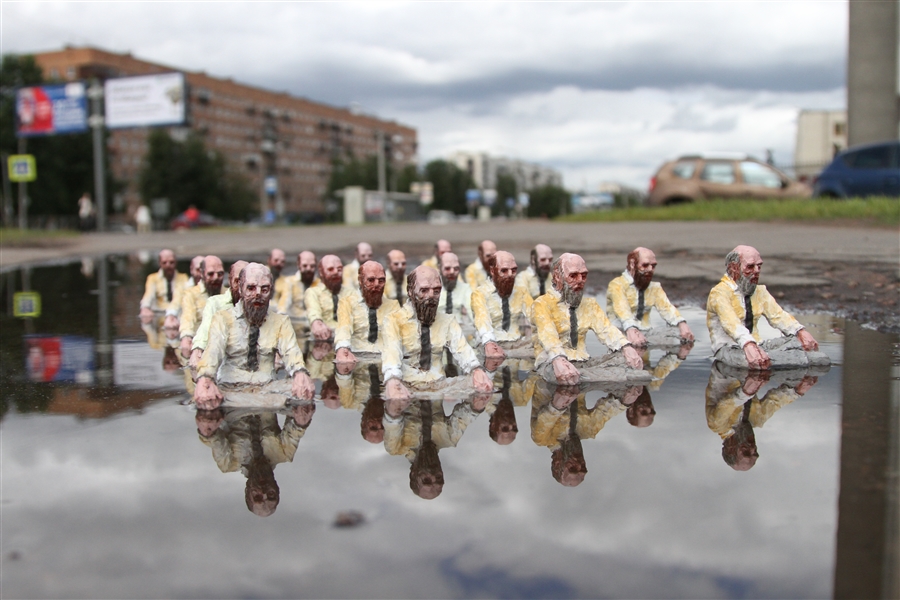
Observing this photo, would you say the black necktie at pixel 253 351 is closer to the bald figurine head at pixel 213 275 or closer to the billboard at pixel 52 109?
the bald figurine head at pixel 213 275

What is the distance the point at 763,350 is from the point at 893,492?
135 inches

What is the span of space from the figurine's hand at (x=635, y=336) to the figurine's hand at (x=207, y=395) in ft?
13.1

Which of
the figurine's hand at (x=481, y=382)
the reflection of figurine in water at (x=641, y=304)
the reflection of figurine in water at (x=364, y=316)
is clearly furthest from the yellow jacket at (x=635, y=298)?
the figurine's hand at (x=481, y=382)

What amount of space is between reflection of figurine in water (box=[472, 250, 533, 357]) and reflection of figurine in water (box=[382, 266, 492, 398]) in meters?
0.64

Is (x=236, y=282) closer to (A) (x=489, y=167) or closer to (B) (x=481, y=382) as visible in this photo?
(B) (x=481, y=382)

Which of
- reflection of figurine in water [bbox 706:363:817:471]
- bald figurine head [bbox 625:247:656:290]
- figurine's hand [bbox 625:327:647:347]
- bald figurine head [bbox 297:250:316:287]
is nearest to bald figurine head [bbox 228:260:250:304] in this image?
reflection of figurine in water [bbox 706:363:817:471]

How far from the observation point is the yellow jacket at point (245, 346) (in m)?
6.83

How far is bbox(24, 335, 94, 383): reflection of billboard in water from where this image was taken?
8.32 meters

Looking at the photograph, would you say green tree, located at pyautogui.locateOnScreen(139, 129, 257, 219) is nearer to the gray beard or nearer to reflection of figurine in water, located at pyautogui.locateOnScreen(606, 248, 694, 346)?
reflection of figurine in water, located at pyautogui.locateOnScreen(606, 248, 694, 346)

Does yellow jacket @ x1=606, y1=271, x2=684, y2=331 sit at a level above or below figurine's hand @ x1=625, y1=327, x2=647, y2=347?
above

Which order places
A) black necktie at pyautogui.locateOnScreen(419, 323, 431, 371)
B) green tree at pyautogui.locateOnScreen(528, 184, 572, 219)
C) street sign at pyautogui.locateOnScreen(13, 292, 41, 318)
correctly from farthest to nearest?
green tree at pyautogui.locateOnScreen(528, 184, 572, 219) < street sign at pyautogui.locateOnScreen(13, 292, 41, 318) < black necktie at pyautogui.locateOnScreen(419, 323, 431, 371)

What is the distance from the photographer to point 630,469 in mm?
5215

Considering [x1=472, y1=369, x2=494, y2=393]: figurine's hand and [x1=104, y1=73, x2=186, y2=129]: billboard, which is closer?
[x1=472, y1=369, x2=494, y2=393]: figurine's hand

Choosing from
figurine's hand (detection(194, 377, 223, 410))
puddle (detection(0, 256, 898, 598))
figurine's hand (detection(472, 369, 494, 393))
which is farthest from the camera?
figurine's hand (detection(472, 369, 494, 393))
